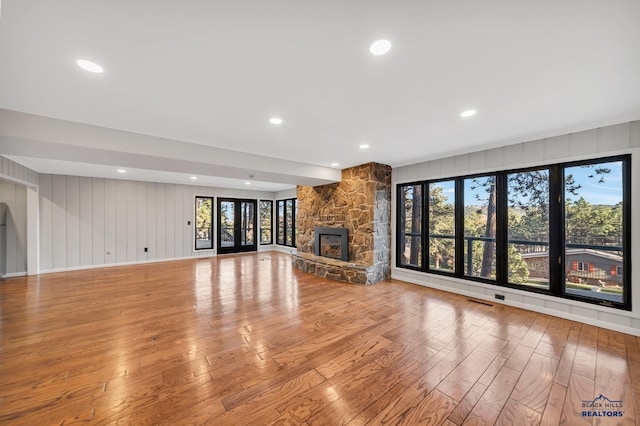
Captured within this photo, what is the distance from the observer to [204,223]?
28.4 feet

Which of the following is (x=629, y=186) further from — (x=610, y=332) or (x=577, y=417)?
(x=577, y=417)

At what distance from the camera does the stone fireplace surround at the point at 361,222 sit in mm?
5164

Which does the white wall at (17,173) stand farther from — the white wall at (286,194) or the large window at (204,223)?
the white wall at (286,194)

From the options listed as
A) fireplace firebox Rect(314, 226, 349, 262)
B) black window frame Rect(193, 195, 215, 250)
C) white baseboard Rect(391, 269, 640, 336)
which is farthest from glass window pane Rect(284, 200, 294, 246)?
white baseboard Rect(391, 269, 640, 336)

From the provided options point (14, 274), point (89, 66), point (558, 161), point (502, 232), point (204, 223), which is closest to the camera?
point (89, 66)

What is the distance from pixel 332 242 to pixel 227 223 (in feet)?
16.5

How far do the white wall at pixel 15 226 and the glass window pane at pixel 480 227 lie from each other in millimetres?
10052

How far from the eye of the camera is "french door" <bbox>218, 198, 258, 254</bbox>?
9.00 meters

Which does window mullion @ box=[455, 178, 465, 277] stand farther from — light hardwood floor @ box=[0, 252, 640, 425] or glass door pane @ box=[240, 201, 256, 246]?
glass door pane @ box=[240, 201, 256, 246]

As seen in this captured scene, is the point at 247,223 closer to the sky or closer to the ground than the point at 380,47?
closer to the ground

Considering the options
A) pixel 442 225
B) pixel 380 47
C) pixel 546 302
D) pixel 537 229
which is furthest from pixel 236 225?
pixel 546 302

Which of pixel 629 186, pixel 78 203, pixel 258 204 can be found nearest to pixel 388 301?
pixel 629 186

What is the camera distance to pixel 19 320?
321 cm

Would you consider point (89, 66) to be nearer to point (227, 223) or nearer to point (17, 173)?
point (17, 173)
